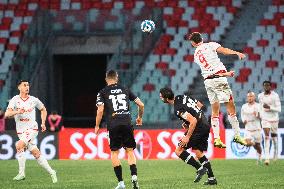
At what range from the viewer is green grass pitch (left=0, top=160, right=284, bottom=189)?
15.8m

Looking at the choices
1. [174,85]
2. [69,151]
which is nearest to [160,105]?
[174,85]

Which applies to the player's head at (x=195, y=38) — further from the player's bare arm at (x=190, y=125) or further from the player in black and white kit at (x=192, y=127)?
the player's bare arm at (x=190, y=125)

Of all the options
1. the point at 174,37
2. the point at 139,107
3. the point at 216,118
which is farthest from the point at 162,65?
the point at 139,107

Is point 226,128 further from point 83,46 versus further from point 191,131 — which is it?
point 191,131

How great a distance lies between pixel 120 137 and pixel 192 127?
1.39 meters

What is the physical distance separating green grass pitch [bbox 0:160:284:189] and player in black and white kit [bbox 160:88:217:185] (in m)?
0.35

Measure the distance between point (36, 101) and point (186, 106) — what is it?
169 inches

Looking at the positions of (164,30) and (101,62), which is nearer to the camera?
(164,30)

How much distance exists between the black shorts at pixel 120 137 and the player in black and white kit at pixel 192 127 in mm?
1002

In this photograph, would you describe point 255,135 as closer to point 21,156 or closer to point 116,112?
point 21,156

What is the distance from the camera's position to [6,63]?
112 feet

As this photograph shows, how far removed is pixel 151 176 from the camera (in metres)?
18.6

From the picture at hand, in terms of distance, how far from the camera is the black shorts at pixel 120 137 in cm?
1427

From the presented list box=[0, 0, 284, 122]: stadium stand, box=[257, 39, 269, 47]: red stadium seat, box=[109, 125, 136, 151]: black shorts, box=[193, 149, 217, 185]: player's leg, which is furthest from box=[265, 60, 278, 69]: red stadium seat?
box=[109, 125, 136, 151]: black shorts
